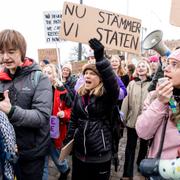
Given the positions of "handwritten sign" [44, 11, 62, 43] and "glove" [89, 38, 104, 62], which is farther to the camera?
"handwritten sign" [44, 11, 62, 43]

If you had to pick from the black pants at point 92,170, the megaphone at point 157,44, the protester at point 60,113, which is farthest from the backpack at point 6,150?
the protester at point 60,113

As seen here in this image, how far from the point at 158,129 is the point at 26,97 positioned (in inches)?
38.5

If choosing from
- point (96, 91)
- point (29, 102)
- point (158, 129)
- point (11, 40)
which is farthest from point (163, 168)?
point (11, 40)

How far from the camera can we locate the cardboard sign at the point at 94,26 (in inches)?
132

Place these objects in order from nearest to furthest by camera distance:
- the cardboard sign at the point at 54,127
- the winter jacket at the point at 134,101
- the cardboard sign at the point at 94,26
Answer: the cardboard sign at the point at 94,26 → the cardboard sign at the point at 54,127 → the winter jacket at the point at 134,101

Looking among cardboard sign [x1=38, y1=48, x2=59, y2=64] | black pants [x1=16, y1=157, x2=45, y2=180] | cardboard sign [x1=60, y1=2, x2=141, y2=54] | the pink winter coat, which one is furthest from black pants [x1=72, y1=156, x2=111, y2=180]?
cardboard sign [x1=38, y1=48, x2=59, y2=64]

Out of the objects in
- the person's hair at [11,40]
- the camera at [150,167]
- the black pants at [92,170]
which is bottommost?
the black pants at [92,170]

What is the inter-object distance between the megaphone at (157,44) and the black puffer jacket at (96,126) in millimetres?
517

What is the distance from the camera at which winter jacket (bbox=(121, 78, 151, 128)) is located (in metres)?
4.03

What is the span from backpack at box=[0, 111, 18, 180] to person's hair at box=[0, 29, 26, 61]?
1.78ft

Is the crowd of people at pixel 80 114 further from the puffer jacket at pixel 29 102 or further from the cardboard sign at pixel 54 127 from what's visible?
the cardboard sign at pixel 54 127

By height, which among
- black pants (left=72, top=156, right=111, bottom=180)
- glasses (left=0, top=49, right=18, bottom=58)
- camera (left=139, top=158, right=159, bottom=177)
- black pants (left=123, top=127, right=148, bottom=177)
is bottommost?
black pants (left=123, top=127, right=148, bottom=177)

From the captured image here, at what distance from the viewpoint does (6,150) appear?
5.38 feet

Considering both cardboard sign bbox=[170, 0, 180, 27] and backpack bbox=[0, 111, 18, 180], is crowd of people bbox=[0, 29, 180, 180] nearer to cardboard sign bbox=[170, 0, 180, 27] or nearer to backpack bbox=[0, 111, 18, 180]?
backpack bbox=[0, 111, 18, 180]
